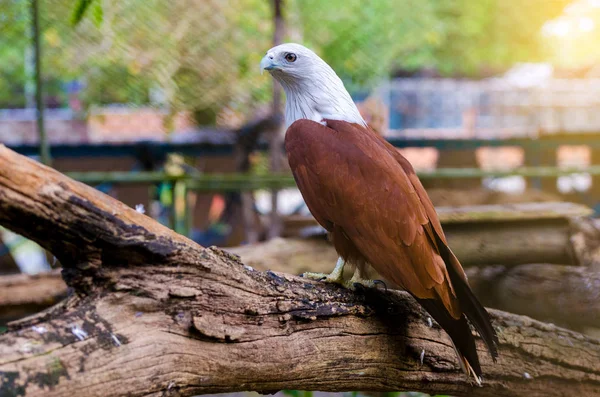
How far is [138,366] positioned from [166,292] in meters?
0.16

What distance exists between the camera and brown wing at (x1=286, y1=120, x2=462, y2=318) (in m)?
1.45

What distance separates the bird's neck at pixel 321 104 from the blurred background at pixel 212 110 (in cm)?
153

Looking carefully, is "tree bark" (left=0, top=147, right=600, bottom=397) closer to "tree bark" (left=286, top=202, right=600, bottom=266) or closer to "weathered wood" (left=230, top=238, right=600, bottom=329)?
"weathered wood" (left=230, top=238, right=600, bottom=329)

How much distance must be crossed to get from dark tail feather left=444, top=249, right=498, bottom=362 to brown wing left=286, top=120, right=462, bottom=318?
0.02 metres

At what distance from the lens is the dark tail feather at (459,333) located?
1.42 m

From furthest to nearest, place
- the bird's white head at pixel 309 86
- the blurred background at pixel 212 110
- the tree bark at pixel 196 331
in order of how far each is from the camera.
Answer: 1. the blurred background at pixel 212 110
2. the bird's white head at pixel 309 86
3. the tree bark at pixel 196 331

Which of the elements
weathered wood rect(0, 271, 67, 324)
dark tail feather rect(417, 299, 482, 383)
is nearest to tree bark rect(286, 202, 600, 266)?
dark tail feather rect(417, 299, 482, 383)

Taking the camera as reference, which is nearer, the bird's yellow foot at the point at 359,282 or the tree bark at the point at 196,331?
the tree bark at the point at 196,331

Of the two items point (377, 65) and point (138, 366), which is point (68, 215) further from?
point (377, 65)

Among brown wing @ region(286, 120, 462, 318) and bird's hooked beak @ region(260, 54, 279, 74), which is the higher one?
bird's hooked beak @ region(260, 54, 279, 74)

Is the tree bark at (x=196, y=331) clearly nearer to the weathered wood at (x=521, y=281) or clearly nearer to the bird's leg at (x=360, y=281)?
the bird's leg at (x=360, y=281)

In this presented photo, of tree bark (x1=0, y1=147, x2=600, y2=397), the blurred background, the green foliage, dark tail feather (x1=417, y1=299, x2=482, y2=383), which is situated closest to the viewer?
tree bark (x1=0, y1=147, x2=600, y2=397)

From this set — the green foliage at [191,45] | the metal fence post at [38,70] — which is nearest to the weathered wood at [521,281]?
the metal fence post at [38,70]

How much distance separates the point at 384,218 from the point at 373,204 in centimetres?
5
